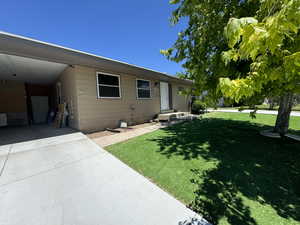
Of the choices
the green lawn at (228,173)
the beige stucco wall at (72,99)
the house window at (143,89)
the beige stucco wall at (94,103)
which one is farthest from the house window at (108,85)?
the green lawn at (228,173)

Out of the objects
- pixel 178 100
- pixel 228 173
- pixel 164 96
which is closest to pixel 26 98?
pixel 164 96

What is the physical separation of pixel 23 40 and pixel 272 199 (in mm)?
6532

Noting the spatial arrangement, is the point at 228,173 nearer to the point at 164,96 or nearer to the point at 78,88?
the point at 78,88

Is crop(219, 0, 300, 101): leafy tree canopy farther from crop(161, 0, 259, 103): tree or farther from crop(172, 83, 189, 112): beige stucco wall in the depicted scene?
crop(172, 83, 189, 112): beige stucco wall

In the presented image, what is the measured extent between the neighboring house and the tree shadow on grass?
366cm

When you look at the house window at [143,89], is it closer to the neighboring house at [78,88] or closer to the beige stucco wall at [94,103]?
the neighboring house at [78,88]

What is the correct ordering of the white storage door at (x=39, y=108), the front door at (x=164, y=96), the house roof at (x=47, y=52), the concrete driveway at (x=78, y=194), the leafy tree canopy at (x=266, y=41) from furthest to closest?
the front door at (x=164, y=96) < the white storage door at (x=39, y=108) < the house roof at (x=47, y=52) < the concrete driveway at (x=78, y=194) < the leafy tree canopy at (x=266, y=41)

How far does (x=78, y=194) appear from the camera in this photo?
6.54ft

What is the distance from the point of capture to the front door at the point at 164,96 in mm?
9891

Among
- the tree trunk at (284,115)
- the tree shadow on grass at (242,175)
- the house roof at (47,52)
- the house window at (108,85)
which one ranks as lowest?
the tree shadow on grass at (242,175)

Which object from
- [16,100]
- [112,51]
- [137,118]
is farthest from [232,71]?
[16,100]

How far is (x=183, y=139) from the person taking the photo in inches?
187

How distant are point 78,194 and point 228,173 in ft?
9.57

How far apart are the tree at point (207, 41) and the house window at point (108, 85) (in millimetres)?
3651
